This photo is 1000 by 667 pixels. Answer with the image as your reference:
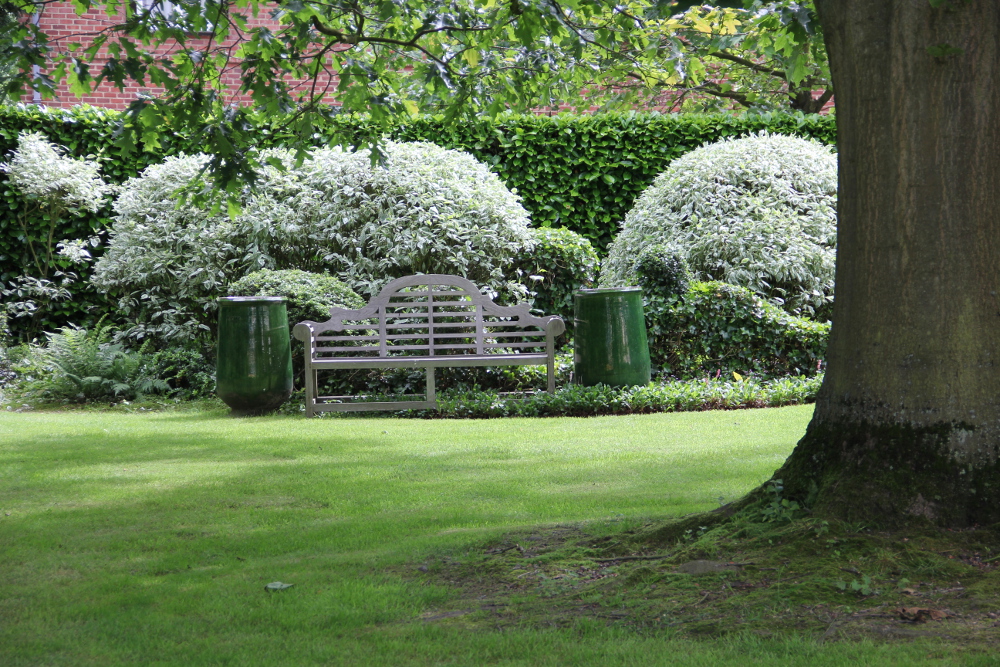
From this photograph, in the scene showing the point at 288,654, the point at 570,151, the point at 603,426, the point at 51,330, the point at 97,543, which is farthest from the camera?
the point at 570,151

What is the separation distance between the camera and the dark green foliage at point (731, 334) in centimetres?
923

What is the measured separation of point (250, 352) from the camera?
8117 mm

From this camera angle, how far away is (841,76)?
3348 mm

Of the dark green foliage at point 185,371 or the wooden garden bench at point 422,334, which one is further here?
the dark green foliage at point 185,371

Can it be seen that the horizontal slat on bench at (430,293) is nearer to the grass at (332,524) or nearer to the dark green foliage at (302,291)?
the dark green foliage at (302,291)

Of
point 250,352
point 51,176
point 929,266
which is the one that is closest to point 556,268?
point 250,352

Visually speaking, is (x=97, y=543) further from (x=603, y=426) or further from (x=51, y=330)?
(x=51, y=330)

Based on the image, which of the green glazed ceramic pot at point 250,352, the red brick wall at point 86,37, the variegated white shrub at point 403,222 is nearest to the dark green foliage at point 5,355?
the green glazed ceramic pot at point 250,352

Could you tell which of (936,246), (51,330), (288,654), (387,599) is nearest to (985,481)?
(936,246)

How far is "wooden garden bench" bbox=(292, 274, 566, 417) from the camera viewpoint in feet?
26.5

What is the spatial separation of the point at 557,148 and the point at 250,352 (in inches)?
218

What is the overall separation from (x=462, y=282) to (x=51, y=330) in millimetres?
5646

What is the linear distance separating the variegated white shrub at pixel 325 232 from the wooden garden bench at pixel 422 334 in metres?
0.82

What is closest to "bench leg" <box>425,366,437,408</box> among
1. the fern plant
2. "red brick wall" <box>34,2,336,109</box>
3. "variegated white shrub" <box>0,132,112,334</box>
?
the fern plant
